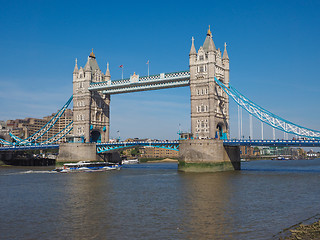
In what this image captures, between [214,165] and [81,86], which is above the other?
[81,86]

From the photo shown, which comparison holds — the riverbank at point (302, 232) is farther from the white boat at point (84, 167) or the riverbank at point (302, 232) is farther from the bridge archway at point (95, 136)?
the bridge archway at point (95, 136)

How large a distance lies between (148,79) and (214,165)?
25.9 meters

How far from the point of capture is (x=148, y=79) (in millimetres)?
78562

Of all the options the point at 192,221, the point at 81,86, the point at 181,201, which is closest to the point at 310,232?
the point at 192,221

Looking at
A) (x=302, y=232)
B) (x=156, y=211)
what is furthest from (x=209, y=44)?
(x=302, y=232)

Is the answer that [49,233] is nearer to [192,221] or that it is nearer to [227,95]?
[192,221]

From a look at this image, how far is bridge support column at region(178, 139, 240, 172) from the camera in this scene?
204 ft

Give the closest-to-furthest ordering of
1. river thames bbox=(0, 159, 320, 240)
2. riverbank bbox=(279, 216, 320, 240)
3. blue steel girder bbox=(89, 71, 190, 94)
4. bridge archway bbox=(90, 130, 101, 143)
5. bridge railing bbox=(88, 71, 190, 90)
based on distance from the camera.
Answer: riverbank bbox=(279, 216, 320, 240) < river thames bbox=(0, 159, 320, 240) < bridge railing bbox=(88, 71, 190, 90) < blue steel girder bbox=(89, 71, 190, 94) < bridge archway bbox=(90, 130, 101, 143)

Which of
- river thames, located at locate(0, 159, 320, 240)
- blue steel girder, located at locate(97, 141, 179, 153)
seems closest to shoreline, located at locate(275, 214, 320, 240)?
river thames, located at locate(0, 159, 320, 240)

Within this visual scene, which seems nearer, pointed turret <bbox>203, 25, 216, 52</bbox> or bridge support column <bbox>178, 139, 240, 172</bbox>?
bridge support column <bbox>178, 139, 240, 172</bbox>

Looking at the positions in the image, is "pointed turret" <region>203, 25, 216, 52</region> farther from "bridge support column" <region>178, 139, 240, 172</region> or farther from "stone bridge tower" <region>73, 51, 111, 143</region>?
"stone bridge tower" <region>73, 51, 111, 143</region>

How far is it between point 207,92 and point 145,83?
1542cm

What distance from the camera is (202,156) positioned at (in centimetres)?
6225

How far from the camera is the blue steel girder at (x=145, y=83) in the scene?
74.8 meters
